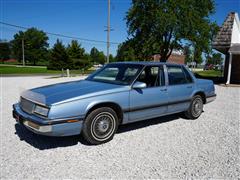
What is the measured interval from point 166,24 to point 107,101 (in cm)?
2167

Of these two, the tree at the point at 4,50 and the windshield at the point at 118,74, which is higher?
the tree at the point at 4,50

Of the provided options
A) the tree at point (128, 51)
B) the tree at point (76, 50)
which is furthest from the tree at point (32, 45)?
the tree at point (128, 51)

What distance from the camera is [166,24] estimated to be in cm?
2422

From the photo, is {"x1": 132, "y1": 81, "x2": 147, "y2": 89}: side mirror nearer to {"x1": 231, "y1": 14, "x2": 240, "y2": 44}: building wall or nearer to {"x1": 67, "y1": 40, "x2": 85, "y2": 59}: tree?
{"x1": 231, "y1": 14, "x2": 240, "y2": 44}: building wall

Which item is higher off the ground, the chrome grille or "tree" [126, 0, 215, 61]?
"tree" [126, 0, 215, 61]

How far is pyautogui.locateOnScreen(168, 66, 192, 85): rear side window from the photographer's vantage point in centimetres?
578

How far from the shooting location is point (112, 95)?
4.50 meters

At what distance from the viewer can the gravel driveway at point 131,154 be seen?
3.44 m

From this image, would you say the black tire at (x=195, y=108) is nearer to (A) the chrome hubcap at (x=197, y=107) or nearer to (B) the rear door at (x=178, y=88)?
(A) the chrome hubcap at (x=197, y=107)

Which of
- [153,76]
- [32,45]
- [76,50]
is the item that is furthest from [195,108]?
[32,45]

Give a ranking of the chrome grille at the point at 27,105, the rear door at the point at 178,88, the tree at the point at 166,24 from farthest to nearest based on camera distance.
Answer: the tree at the point at 166,24 < the rear door at the point at 178,88 < the chrome grille at the point at 27,105

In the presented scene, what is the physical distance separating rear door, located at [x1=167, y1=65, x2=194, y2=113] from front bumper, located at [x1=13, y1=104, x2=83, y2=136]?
254 cm

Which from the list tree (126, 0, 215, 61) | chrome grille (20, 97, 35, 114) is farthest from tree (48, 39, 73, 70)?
chrome grille (20, 97, 35, 114)

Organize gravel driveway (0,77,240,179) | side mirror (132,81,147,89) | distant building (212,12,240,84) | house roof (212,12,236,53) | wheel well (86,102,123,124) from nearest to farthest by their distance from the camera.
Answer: gravel driveway (0,77,240,179) < wheel well (86,102,123,124) < side mirror (132,81,147,89) < distant building (212,12,240,84) < house roof (212,12,236,53)
